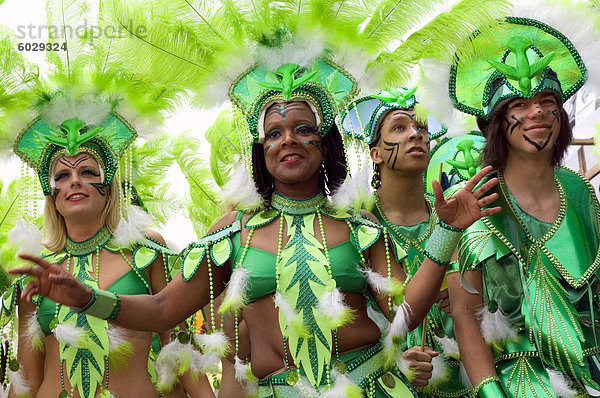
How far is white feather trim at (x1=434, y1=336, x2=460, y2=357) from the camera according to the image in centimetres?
459

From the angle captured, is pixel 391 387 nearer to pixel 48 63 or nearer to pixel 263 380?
pixel 263 380

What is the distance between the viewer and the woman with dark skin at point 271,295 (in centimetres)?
334

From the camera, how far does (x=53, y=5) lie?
4.90 meters

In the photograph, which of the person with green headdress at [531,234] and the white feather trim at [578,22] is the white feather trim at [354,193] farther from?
the white feather trim at [578,22]

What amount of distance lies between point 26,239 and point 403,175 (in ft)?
7.51

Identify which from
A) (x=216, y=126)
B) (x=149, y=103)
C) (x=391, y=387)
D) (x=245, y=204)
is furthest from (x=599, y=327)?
(x=216, y=126)

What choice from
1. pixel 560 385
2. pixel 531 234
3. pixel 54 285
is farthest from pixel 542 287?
pixel 54 285

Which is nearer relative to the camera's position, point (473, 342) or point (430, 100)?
point (473, 342)

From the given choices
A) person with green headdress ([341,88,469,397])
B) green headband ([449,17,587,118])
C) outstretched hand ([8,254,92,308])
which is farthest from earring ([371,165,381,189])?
outstretched hand ([8,254,92,308])

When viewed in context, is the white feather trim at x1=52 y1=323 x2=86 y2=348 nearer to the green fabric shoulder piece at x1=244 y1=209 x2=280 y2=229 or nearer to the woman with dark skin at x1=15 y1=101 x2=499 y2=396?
the woman with dark skin at x1=15 y1=101 x2=499 y2=396

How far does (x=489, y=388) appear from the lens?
12.6ft

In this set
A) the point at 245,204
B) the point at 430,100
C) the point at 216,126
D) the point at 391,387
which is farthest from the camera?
the point at 216,126

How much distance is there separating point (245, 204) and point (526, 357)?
1523 mm

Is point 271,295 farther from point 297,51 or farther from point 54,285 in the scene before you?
point 297,51
